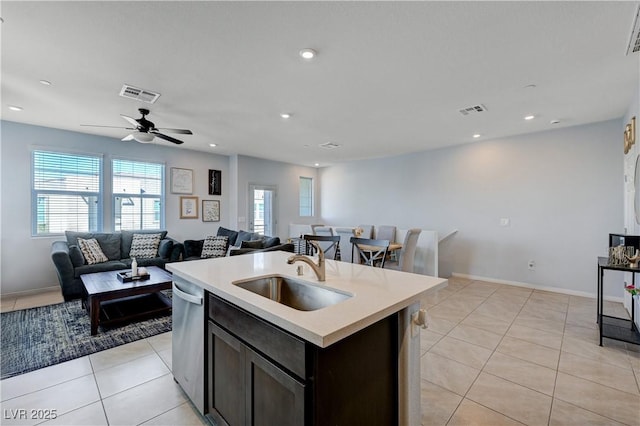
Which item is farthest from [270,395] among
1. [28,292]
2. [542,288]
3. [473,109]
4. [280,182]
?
[280,182]

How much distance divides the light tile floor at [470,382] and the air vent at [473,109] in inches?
104

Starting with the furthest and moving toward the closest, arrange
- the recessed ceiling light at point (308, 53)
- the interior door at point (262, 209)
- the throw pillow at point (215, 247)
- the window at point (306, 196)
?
the window at point (306, 196), the interior door at point (262, 209), the throw pillow at point (215, 247), the recessed ceiling light at point (308, 53)

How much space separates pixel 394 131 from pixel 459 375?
356 cm

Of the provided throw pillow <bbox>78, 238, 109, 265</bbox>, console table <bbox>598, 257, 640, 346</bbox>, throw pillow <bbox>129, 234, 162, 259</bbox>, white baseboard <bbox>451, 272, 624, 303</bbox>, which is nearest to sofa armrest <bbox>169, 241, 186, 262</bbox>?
throw pillow <bbox>129, 234, 162, 259</bbox>

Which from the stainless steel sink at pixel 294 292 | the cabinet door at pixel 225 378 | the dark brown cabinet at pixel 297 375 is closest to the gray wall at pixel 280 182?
the stainless steel sink at pixel 294 292

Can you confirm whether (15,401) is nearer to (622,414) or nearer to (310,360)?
(310,360)

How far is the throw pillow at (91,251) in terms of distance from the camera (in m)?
4.39

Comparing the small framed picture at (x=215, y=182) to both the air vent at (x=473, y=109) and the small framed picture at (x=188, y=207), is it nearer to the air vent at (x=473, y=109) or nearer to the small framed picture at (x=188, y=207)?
the small framed picture at (x=188, y=207)

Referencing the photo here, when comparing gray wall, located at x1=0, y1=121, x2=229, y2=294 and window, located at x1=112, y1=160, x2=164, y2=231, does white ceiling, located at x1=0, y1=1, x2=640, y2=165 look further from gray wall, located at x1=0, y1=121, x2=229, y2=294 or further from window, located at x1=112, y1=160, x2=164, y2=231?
window, located at x1=112, y1=160, x2=164, y2=231

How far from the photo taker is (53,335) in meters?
2.93

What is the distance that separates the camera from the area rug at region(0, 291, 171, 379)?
247 cm

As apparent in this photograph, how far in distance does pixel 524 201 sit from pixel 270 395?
5.30m

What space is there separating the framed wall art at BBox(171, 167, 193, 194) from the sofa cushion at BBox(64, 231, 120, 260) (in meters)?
1.42

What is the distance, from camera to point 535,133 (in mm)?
4699
